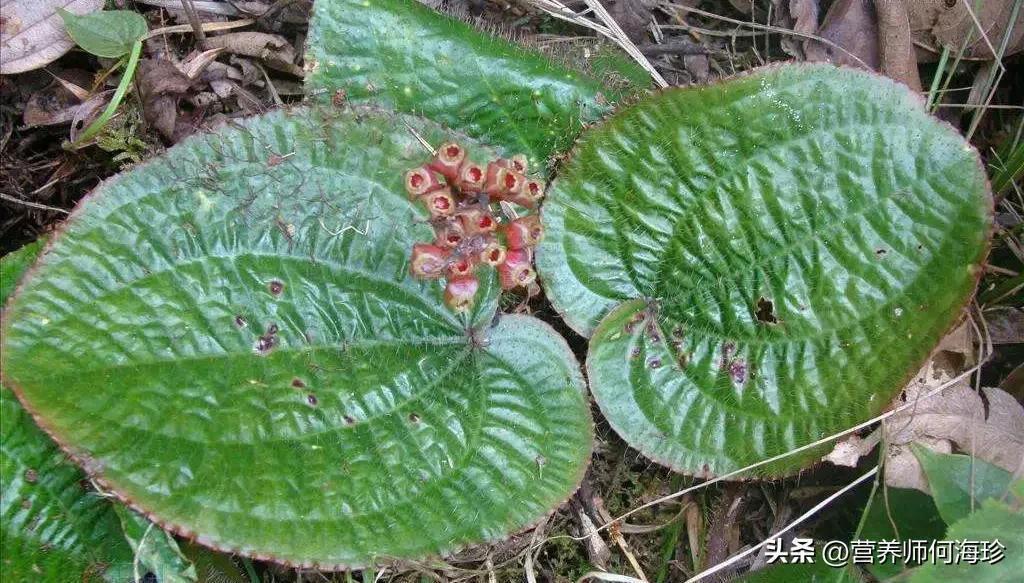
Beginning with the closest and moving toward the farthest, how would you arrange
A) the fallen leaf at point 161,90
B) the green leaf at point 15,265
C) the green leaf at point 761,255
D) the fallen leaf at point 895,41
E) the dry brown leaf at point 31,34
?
the green leaf at point 15,265 < the green leaf at point 761,255 < the dry brown leaf at point 31,34 < the fallen leaf at point 161,90 < the fallen leaf at point 895,41

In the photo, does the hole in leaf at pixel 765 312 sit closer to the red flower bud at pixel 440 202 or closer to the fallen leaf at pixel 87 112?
the red flower bud at pixel 440 202

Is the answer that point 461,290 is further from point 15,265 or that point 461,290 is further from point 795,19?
point 795,19

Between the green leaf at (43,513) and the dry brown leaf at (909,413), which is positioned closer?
the green leaf at (43,513)

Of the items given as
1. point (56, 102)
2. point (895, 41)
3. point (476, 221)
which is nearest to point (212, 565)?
point (476, 221)

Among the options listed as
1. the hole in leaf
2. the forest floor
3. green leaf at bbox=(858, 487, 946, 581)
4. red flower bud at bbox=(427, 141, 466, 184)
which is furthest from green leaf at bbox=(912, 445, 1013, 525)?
red flower bud at bbox=(427, 141, 466, 184)

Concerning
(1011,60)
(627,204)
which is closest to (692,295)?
(627,204)

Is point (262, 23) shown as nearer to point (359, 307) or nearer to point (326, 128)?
point (326, 128)

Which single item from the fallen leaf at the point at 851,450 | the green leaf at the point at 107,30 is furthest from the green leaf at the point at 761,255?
the green leaf at the point at 107,30
